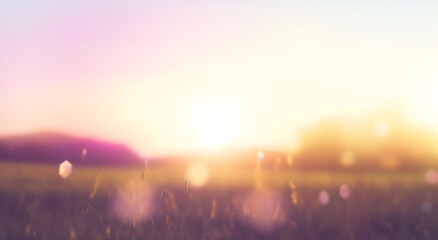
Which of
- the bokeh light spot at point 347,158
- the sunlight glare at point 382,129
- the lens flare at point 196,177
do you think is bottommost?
the bokeh light spot at point 347,158

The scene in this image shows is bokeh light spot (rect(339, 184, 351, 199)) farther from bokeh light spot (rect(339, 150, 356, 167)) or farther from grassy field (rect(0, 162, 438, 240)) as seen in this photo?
bokeh light spot (rect(339, 150, 356, 167))

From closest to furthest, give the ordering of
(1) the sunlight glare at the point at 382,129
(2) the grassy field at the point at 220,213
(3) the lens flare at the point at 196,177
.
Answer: (2) the grassy field at the point at 220,213 → (3) the lens flare at the point at 196,177 → (1) the sunlight glare at the point at 382,129

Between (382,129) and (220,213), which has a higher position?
(382,129)

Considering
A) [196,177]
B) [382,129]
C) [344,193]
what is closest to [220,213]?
[196,177]

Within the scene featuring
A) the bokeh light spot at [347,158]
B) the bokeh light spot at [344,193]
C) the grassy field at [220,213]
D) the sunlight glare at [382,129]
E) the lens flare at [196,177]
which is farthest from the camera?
the sunlight glare at [382,129]

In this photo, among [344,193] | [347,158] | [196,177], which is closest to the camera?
[344,193]

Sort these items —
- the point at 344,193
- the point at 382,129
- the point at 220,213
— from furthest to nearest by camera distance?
the point at 382,129
the point at 344,193
the point at 220,213

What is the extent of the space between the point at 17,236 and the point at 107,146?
25132 mm

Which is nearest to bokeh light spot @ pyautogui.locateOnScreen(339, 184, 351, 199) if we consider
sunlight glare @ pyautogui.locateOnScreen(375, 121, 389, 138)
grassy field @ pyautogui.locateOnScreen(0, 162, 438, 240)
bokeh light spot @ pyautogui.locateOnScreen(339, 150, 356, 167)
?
grassy field @ pyautogui.locateOnScreen(0, 162, 438, 240)

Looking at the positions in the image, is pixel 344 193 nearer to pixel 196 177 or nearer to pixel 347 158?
pixel 196 177

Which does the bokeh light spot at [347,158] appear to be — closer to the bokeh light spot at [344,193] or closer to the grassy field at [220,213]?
the grassy field at [220,213]

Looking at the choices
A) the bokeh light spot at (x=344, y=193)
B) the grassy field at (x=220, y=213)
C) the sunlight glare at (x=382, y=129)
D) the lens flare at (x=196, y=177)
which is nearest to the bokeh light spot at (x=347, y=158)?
the sunlight glare at (x=382, y=129)

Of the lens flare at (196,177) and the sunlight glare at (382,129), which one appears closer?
the lens flare at (196,177)

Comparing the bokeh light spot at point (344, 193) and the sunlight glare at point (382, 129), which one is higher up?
the sunlight glare at point (382, 129)
